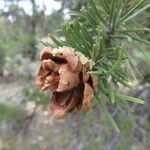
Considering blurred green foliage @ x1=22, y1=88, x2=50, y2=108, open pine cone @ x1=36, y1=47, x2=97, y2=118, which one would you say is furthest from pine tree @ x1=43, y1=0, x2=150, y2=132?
blurred green foliage @ x1=22, y1=88, x2=50, y2=108

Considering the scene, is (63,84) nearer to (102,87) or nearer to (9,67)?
(102,87)

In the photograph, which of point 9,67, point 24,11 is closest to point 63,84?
point 24,11

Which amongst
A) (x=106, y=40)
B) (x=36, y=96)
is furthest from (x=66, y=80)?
(x=36, y=96)

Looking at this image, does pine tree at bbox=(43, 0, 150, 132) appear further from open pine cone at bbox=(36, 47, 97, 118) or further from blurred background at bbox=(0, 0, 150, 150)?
blurred background at bbox=(0, 0, 150, 150)

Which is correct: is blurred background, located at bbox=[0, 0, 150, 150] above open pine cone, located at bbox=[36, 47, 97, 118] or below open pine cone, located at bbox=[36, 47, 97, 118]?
below

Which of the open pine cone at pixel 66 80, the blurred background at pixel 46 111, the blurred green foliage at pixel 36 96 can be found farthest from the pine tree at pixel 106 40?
the blurred green foliage at pixel 36 96

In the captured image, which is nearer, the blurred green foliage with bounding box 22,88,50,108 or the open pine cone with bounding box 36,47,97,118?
the open pine cone with bounding box 36,47,97,118

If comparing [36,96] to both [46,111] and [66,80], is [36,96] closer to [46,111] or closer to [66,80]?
[46,111]

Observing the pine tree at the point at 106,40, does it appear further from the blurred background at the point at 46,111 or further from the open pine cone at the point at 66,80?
the blurred background at the point at 46,111

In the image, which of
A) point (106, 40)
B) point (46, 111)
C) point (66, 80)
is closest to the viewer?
point (66, 80)
